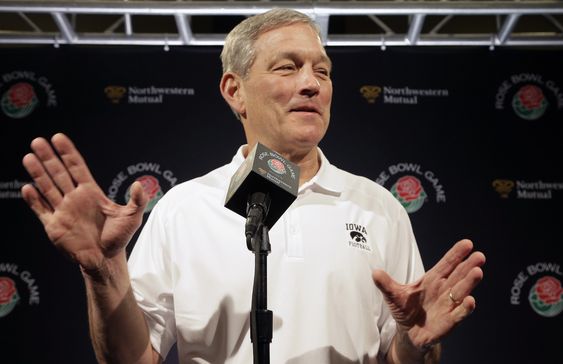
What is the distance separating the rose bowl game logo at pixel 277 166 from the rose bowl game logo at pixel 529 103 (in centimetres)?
331

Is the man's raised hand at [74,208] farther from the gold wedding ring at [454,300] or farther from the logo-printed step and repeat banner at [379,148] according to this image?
the logo-printed step and repeat banner at [379,148]

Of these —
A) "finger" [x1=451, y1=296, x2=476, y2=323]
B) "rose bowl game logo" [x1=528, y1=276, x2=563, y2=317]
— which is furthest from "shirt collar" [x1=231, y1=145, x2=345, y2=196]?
"rose bowl game logo" [x1=528, y1=276, x2=563, y2=317]

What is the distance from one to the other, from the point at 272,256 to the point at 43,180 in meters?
0.58

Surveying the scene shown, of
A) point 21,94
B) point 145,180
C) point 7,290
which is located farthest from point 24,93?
point 7,290

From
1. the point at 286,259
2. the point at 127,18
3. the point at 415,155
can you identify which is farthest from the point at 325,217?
the point at 127,18

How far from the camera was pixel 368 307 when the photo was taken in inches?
66.9

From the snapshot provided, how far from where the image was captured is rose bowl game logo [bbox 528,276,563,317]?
4.01 m

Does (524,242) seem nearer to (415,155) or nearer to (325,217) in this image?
(415,155)

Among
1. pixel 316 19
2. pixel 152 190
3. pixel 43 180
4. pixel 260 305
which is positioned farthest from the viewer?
pixel 152 190

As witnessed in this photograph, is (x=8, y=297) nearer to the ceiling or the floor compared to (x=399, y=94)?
nearer to the floor

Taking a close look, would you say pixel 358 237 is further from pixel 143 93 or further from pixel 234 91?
pixel 143 93

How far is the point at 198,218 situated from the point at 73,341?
2.51m

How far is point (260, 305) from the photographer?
1217 mm

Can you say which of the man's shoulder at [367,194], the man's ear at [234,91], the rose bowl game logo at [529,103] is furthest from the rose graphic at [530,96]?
the man's ear at [234,91]
